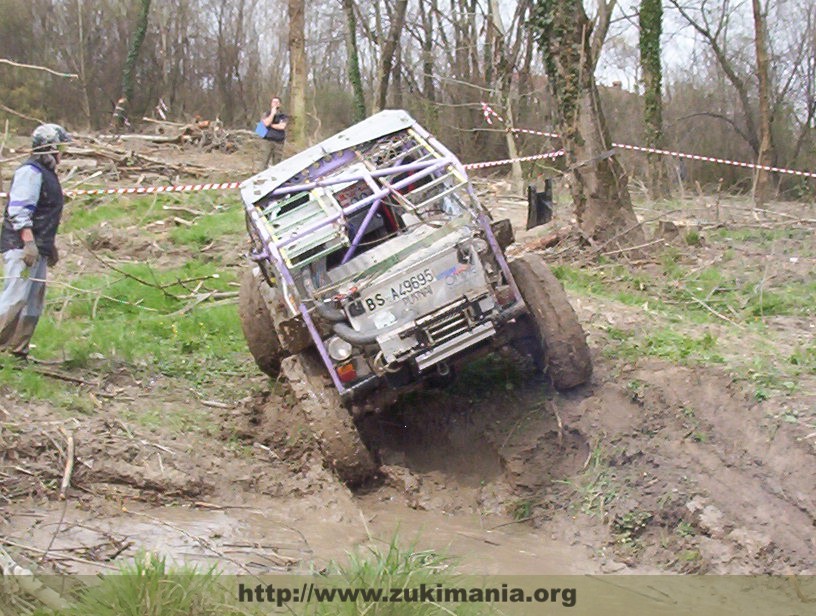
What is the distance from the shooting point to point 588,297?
398 inches

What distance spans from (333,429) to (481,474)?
1.42m

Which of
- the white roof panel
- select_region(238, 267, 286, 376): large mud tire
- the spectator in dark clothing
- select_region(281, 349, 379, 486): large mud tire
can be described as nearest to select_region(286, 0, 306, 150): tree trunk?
the spectator in dark clothing

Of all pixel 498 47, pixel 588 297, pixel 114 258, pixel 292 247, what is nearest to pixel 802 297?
pixel 588 297

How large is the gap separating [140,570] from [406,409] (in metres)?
4.35

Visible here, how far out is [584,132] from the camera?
11.8 m

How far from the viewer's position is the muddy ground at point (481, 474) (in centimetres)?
626

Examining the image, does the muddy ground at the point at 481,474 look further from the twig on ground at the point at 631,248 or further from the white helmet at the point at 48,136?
the twig on ground at the point at 631,248

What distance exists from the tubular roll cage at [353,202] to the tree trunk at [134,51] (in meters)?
23.6

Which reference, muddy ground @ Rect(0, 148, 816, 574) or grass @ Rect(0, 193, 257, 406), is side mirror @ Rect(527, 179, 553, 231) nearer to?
muddy ground @ Rect(0, 148, 816, 574)

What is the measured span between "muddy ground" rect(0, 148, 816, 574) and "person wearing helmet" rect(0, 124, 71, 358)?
1.88 ft

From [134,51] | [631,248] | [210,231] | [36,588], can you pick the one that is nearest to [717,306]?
[631,248]

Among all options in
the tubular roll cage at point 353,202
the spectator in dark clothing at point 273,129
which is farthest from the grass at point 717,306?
the spectator in dark clothing at point 273,129

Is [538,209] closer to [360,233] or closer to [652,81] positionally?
[360,233]

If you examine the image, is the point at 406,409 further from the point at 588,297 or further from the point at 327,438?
the point at 588,297
